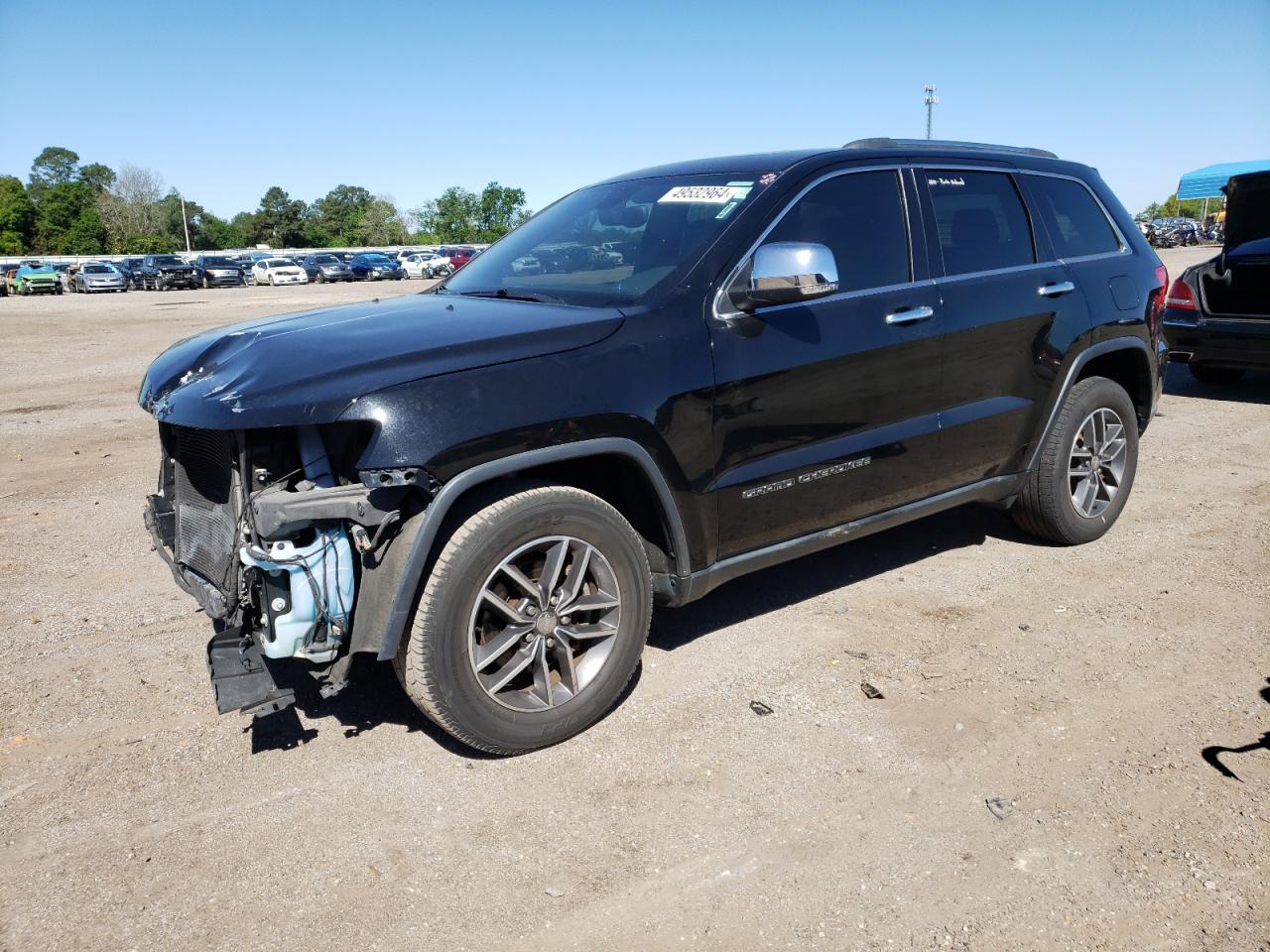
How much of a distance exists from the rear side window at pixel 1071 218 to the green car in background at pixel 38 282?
161ft

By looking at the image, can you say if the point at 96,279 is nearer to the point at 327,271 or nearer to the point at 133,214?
the point at 327,271

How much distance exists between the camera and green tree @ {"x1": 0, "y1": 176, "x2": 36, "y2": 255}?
275 ft

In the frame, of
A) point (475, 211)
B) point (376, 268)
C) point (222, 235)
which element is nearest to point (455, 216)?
point (475, 211)

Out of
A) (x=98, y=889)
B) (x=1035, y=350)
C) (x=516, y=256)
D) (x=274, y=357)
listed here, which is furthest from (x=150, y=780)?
(x=1035, y=350)

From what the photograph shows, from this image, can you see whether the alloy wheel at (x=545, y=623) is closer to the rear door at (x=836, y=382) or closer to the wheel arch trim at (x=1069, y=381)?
the rear door at (x=836, y=382)

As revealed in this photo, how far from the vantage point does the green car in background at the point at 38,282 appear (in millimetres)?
44406

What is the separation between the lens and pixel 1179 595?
466cm

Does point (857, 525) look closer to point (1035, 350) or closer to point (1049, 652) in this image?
point (1049, 652)

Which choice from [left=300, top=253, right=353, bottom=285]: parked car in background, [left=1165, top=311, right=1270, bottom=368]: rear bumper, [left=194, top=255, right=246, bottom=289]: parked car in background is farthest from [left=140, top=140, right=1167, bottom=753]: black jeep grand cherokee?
[left=300, top=253, right=353, bottom=285]: parked car in background

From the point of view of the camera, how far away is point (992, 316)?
4520mm

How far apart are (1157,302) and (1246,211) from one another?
558cm

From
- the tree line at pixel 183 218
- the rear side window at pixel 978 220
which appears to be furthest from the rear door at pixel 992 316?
the tree line at pixel 183 218

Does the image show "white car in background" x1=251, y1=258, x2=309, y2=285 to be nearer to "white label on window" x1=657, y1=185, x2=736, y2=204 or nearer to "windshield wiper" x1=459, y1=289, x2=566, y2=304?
"windshield wiper" x1=459, y1=289, x2=566, y2=304

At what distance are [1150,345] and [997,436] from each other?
57.2 inches
